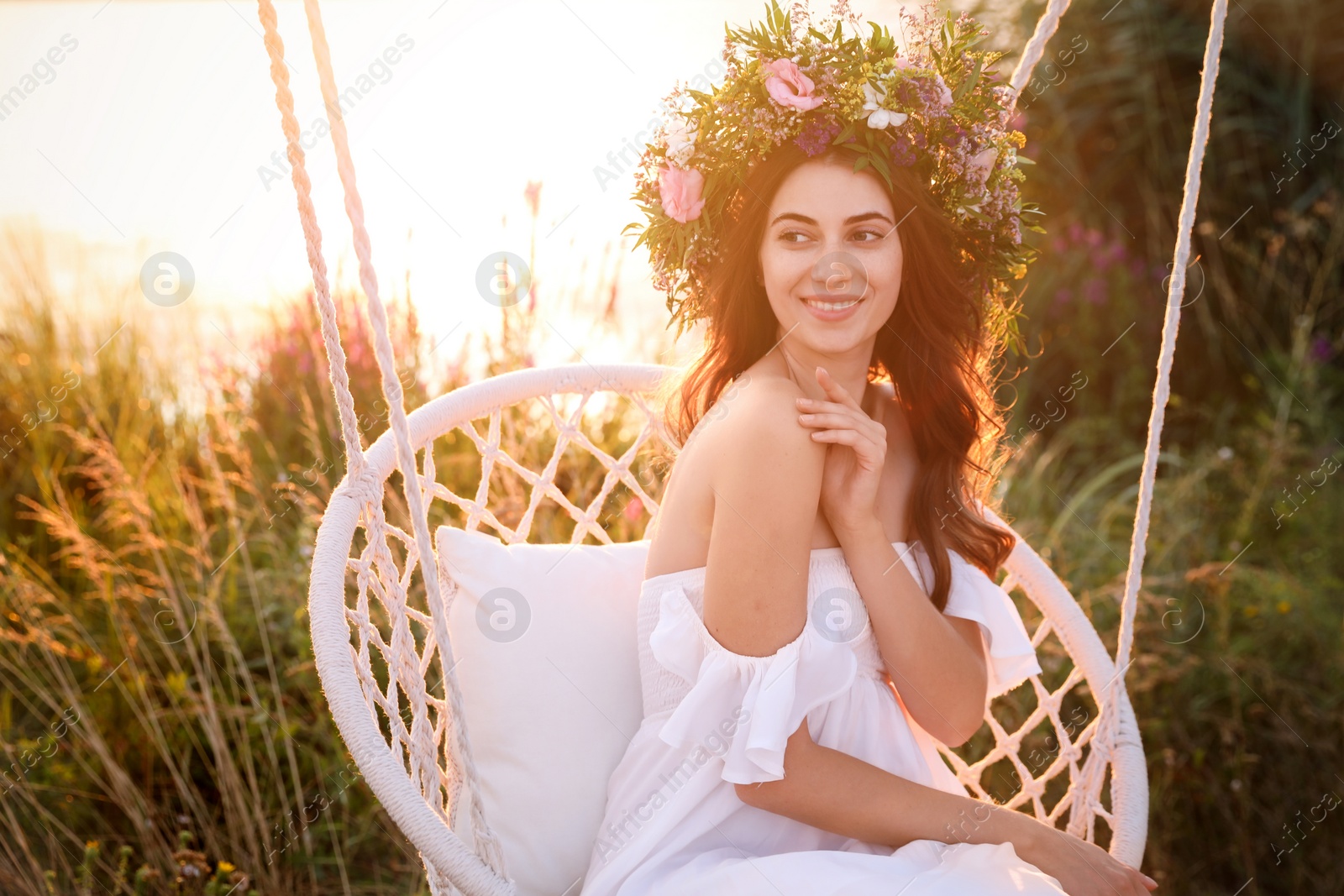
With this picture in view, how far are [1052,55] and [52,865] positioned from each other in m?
5.40

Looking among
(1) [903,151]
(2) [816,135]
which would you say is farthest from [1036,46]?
(2) [816,135]

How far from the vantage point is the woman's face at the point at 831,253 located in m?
A: 1.62

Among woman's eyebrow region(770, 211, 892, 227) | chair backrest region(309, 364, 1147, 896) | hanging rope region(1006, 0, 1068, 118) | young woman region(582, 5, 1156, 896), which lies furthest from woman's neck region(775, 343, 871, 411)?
hanging rope region(1006, 0, 1068, 118)

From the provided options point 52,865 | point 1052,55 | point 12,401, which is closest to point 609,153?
point 52,865

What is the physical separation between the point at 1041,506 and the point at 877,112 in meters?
2.42

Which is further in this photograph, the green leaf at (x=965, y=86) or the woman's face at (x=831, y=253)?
the green leaf at (x=965, y=86)

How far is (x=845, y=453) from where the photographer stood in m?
1.64

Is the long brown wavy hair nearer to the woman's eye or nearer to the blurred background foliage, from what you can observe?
the woman's eye

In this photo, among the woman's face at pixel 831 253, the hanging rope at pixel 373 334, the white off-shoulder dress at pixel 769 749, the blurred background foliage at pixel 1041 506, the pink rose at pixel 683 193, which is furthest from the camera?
the blurred background foliage at pixel 1041 506

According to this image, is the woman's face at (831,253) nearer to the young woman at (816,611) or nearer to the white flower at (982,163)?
the young woman at (816,611)

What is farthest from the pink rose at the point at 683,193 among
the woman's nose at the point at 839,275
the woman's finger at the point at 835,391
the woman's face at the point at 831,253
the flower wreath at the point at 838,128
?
the woman's finger at the point at 835,391

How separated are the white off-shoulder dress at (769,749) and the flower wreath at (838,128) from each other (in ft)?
1.92

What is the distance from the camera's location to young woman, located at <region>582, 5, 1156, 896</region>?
1487 millimetres

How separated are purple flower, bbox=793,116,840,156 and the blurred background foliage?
841mm
